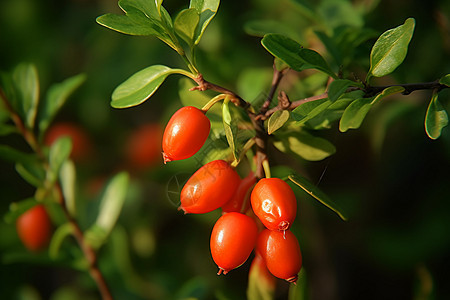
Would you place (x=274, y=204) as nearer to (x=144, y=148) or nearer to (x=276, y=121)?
(x=276, y=121)

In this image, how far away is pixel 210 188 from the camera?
111 centimetres

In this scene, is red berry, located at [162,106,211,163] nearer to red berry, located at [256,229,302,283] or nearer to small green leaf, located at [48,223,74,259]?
red berry, located at [256,229,302,283]

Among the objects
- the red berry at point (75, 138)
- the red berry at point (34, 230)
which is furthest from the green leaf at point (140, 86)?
the red berry at point (75, 138)

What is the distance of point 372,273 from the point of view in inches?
107

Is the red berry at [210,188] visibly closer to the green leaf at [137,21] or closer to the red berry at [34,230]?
the green leaf at [137,21]

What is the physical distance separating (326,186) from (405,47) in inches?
72.8

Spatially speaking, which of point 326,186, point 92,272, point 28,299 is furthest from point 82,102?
point 326,186

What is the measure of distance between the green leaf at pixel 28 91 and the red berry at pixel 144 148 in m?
1.04

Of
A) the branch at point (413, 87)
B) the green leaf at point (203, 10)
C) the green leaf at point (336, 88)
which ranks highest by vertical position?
the green leaf at point (203, 10)

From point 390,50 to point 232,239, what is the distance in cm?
59

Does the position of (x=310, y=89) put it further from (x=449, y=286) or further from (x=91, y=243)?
(x=449, y=286)

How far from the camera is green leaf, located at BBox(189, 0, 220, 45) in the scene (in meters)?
1.17

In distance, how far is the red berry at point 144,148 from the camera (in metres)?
2.74


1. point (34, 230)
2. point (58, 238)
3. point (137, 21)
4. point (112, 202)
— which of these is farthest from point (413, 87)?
point (34, 230)
